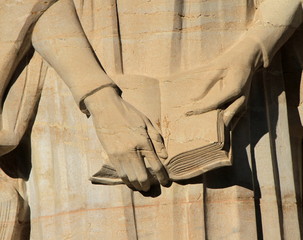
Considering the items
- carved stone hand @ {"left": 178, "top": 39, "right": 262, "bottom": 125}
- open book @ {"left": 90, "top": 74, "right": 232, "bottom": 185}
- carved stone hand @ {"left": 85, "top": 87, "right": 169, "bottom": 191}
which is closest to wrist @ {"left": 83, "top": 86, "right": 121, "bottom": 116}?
carved stone hand @ {"left": 85, "top": 87, "right": 169, "bottom": 191}

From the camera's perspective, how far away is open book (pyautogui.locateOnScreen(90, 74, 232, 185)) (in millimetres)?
12227

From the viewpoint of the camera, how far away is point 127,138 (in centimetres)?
1219

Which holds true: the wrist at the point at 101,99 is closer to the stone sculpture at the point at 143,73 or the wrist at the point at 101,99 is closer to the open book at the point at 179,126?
the stone sculpture at the point at 143,73

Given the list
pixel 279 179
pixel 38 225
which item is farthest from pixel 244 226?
pixel 38 225

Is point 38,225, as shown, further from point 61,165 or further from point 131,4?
point 131,4

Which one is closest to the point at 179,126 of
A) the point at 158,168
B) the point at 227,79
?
the point at 158,168

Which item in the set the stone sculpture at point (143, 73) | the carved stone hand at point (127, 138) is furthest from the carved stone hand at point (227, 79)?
the carved stone hand at point (127, 138)

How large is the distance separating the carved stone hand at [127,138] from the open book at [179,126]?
0.08m

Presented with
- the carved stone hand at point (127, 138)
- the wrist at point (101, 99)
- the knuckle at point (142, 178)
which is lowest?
the knuckle at point (142, 178)

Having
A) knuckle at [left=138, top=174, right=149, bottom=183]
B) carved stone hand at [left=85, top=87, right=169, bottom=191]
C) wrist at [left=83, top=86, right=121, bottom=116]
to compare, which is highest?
wrist at [left=83, top=86, right=121, bottom=116]

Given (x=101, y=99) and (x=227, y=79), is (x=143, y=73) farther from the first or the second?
(x=227, y=79)

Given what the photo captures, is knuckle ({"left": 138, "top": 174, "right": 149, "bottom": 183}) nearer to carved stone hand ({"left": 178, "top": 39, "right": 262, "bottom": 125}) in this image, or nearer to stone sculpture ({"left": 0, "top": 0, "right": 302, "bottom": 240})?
stone sculpture ({"left": 0, "top": 0, "right": 302, "bottom": 240})

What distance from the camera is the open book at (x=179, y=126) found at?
481 inches

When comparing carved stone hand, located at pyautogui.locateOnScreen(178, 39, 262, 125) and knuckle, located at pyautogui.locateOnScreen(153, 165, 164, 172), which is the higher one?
carved stone hand, located at pyautogui.locateOnScreen(178, 39, 262, 125)
